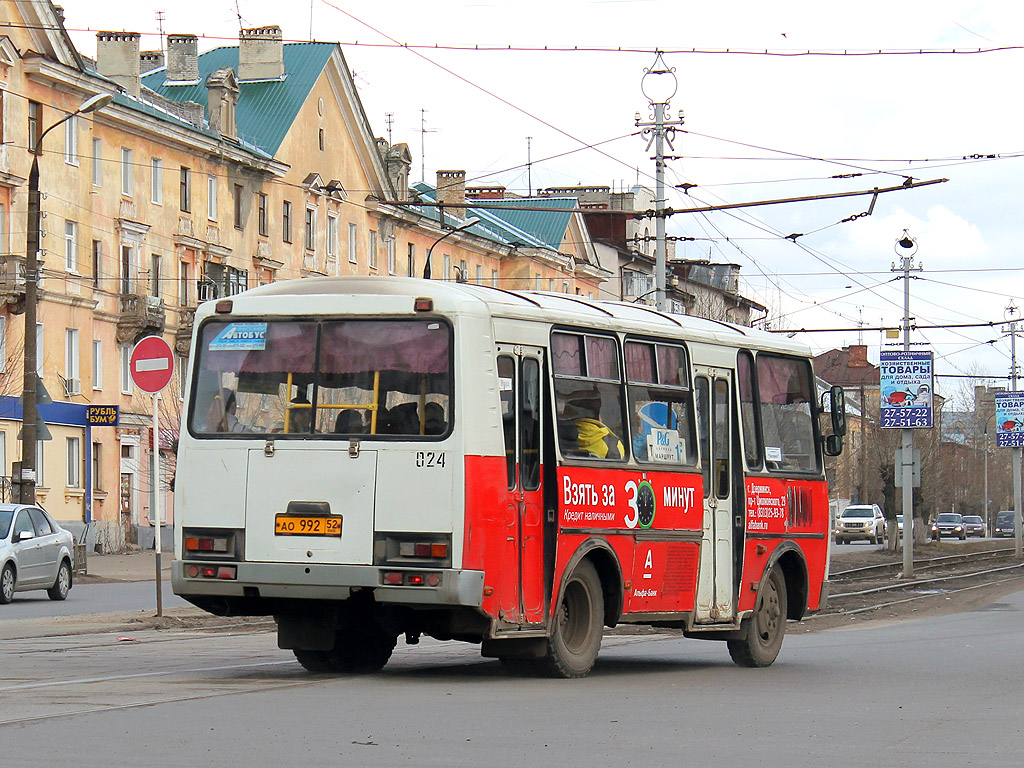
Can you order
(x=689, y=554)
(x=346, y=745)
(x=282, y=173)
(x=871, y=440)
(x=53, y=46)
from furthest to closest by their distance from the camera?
1. (x=871, y=440)
2. (x=282, y=173)
3. (x=53, y=46)
4. (x=689, y=554)
5. (x=346, y=745)

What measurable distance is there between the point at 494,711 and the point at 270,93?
5879cm

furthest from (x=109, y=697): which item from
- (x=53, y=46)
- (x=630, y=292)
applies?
(x=630, y=292)

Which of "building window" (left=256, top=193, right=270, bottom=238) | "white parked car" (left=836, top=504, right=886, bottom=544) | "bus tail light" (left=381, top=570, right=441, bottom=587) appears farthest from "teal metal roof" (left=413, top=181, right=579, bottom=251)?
"bus tail light" (left=381, top=570, right=441, bottom=587)

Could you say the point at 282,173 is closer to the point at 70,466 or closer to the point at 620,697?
the point at 70,466

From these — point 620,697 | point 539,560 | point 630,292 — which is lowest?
point 620,697

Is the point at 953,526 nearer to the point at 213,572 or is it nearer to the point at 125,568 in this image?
the point at 125,568

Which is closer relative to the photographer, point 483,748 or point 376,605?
point 483,748

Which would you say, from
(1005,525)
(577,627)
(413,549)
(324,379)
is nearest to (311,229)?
(577,627)

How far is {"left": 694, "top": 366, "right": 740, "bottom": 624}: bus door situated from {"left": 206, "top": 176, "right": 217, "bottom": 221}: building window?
46636mm

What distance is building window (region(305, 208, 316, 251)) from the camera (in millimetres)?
68062

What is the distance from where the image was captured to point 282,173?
2589 inches

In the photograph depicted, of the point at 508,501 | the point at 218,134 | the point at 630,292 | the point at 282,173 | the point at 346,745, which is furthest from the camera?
the point at 630,292

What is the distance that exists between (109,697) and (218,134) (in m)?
51.0

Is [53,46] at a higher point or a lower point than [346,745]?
higher
